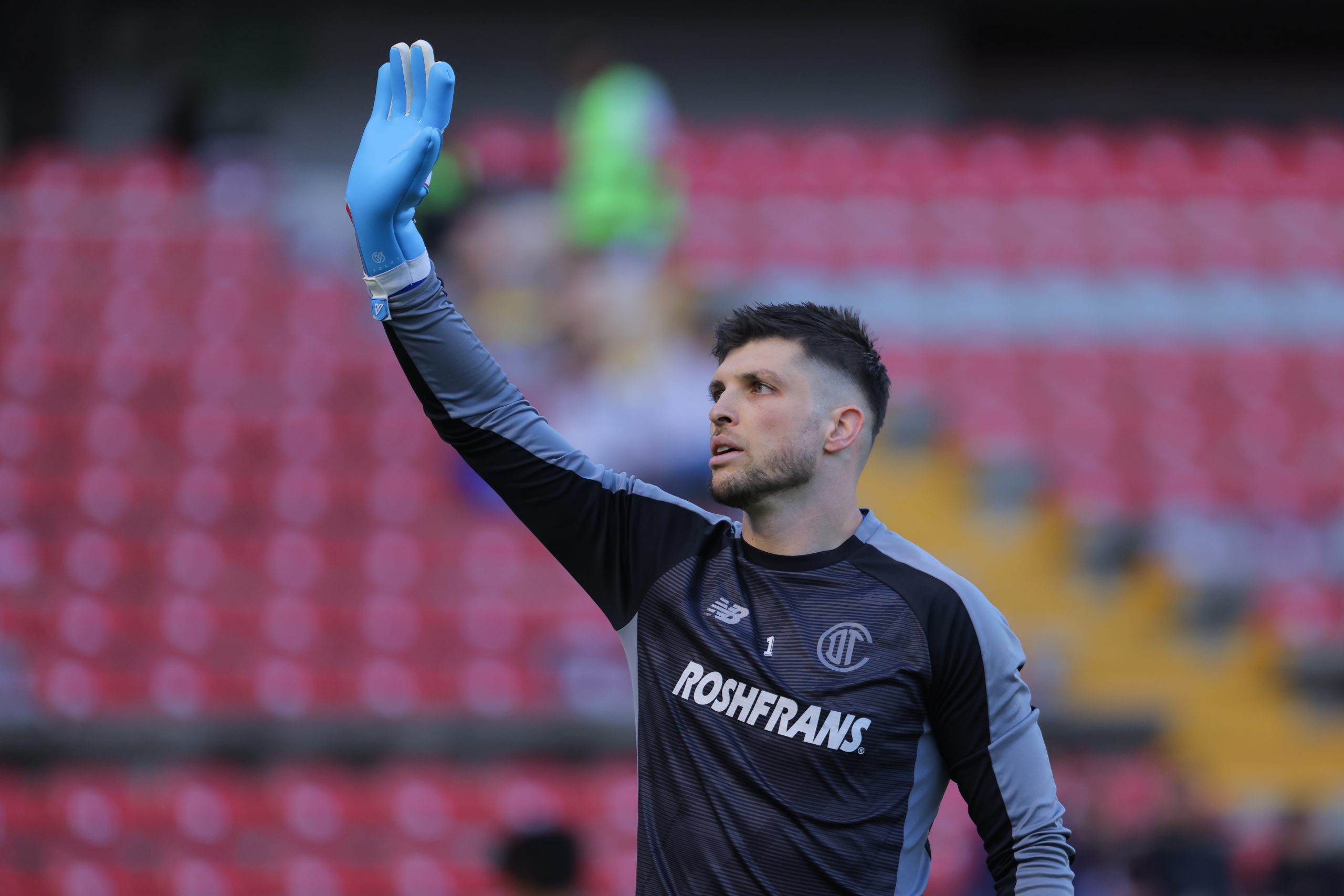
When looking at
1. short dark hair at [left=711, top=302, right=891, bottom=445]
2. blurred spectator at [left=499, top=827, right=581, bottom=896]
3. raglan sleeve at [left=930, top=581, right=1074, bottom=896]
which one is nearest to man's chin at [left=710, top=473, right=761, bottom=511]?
short dark hair at [left=711, top=302, right=891, bottom=445]

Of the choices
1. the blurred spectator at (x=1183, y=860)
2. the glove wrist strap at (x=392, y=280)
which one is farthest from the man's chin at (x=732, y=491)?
the blurred spectator at (x=1183, y=860)

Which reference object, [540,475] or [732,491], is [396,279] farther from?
[732,491]

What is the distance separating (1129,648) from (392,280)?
22.7 ft

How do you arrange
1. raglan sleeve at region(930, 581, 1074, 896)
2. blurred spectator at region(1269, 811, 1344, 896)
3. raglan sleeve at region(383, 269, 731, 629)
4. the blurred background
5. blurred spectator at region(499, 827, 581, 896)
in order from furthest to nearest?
the blurred background
blurred spectator at region(1269, 811, 1344, 896)
blurred spectator at region(499, 827, 581, 896)
raglan sleeve at region(383, 269, 731, 629)
raglan sleeve at region(930, 581, 1074, 896)

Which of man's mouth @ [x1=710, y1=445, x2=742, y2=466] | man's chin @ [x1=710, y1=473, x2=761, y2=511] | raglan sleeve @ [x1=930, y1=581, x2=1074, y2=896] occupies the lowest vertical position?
raglan sleeve @ [x1=930, y1=581, x2=1074, y2=896]

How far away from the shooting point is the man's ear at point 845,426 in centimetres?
227

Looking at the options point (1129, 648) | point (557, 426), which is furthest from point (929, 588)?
point (1129, 648)

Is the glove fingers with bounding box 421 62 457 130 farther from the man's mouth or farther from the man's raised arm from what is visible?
the man's mouth

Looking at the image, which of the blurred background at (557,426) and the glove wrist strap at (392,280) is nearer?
the glove wrist strap at (392,280)

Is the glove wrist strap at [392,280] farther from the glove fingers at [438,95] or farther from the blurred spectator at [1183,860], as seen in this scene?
the blurred spectator at [1183,860]

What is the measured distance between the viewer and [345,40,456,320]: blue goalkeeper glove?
2150 mm

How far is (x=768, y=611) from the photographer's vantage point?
224 centimetres

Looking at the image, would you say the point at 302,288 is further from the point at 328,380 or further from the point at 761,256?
the point at 761,256

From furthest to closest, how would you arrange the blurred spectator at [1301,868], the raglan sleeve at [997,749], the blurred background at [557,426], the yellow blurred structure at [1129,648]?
the yellow blurred structure at [1129,648] → the blurred background at [557,426] → the blurred spectator at [1301,868] → the raglan sleeve at [997,749]
